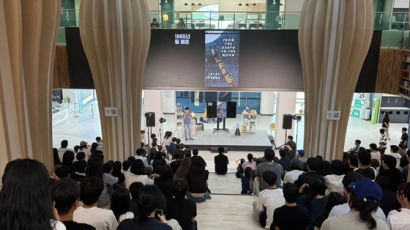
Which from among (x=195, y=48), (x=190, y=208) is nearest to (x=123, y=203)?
(x=190, y=208)

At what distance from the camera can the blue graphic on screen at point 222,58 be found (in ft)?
32.4

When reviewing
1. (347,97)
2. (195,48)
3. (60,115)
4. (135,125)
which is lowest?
(60,115)

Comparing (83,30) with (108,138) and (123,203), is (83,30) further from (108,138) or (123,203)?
(123,203)

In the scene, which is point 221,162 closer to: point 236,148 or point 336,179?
point 336,179

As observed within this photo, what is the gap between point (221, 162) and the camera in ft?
27.1

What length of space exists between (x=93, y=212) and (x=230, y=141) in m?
11.4

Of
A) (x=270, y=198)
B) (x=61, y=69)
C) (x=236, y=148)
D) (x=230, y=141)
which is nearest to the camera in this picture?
(x=270, y=198)

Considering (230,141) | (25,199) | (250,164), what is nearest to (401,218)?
(25,199)

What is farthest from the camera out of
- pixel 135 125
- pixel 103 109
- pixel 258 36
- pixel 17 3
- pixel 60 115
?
pixel 60 115

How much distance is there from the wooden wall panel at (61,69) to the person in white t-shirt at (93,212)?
7820 mm

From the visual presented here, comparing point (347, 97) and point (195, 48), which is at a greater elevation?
point (195, 48)

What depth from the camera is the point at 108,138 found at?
8133 mm

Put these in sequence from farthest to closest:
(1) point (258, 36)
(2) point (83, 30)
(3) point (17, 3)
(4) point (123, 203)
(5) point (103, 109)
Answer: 1. (1) point (258, 36)
2. (5) point (103, 109)
3. (2) point (83, 30)
4. (3) point (17, 3)
5. (4) point (123, 203)

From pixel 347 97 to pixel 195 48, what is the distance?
4457 millimetres
